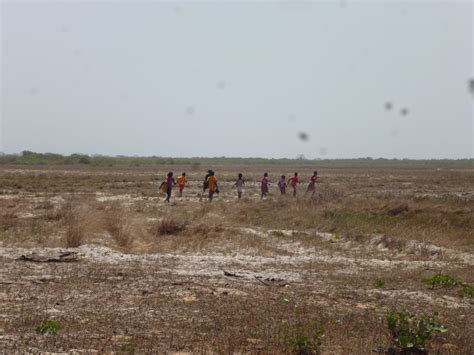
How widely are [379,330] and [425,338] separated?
1069 millimetres

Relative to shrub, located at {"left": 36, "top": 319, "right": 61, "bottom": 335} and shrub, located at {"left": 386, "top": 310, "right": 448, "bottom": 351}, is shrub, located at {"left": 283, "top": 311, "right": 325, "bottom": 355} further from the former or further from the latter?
shrub, located at {"left": 36, "top": 319, "right": 61, "bottom": 335}

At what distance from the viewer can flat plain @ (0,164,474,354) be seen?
7215 millimetres

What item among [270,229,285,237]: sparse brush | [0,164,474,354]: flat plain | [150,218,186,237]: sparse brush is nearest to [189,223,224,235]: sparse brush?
[0,164,474,354]: flat plain

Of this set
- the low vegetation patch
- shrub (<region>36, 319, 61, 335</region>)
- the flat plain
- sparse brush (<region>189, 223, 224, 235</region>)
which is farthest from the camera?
sparse brush (<region>189, 223, 224, 235</region>)

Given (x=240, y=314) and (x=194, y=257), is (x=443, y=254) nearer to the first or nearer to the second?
(x=194, y=257)

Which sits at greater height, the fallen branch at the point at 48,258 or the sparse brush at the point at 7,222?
the sparse brush at the point at 7,222

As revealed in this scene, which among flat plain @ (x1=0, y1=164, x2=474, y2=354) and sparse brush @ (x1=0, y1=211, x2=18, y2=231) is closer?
flat plain @ (x1=0, y1=164, x2=474, y2=354)

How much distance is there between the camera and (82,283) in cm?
1041

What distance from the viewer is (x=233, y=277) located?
11.5 meters

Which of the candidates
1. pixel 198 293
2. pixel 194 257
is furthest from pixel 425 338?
pixel 194 257

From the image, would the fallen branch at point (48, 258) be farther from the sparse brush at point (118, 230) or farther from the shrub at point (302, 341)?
the shrub at point (302, 341)

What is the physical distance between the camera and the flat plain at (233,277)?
284 inches

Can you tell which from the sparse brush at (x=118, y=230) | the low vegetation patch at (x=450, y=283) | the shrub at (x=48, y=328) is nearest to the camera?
the shrub at (x=48, y=328)

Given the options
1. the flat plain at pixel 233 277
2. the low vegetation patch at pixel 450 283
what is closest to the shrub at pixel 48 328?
the flat plain at pixel 233 277
